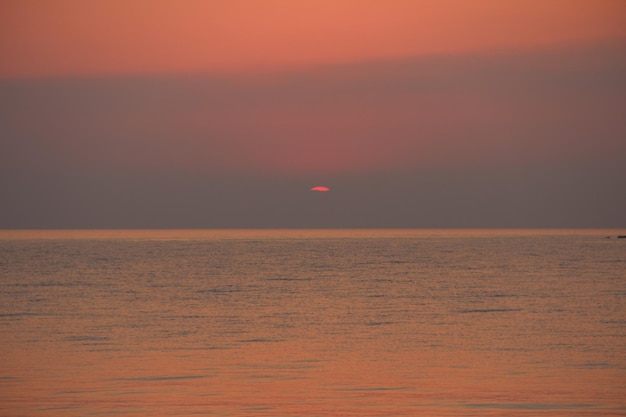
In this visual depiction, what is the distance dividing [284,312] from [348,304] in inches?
229

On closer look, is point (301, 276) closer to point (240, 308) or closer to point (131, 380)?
point (240, 308)

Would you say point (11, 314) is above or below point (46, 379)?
above

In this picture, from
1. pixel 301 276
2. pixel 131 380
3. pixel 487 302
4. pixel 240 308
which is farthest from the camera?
pixel 301 276

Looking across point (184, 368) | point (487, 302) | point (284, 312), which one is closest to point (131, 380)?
point (184, 368)

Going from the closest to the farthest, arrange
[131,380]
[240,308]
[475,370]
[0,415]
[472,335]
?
1. [0,415]
2. [131,380]
3. [475,370]
4. [472,335]
5. [240,308]

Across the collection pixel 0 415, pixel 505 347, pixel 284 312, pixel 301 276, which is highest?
pixel 301 276

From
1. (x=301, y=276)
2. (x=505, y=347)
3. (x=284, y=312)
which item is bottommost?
(x=505, y=347)

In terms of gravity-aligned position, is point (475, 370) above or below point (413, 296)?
below

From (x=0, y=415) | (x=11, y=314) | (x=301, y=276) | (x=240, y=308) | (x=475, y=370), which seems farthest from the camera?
(x=301, y=276)

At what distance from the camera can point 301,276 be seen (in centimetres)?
7325

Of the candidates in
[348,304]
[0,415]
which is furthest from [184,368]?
[348,304]

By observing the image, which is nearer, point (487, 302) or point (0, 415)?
point (0, 415)

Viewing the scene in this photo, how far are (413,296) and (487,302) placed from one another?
496cm

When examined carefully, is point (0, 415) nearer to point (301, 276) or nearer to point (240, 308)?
point (240, 308)
